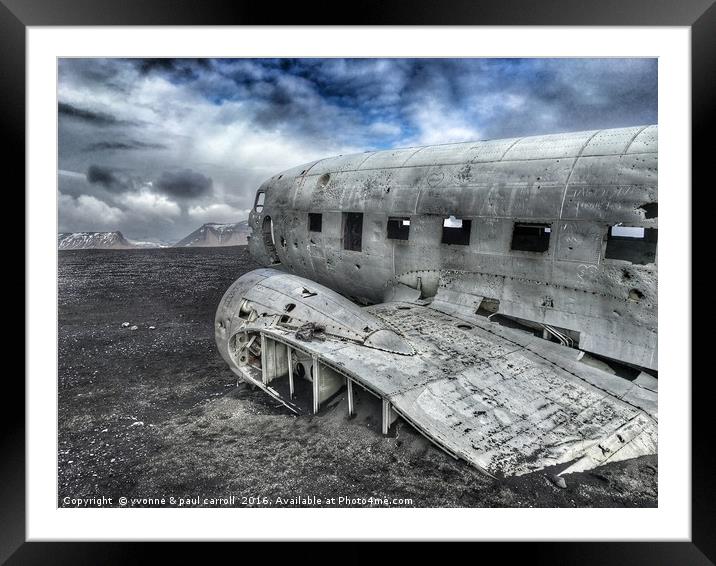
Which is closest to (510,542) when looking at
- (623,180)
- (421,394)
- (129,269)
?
(421,394)

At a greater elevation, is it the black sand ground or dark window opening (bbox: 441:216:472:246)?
dark window opening (bbox: 441:216:472:246)

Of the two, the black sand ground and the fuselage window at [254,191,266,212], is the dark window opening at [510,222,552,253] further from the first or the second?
the fuselage window at [254,191,266,212]

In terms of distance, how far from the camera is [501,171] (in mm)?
7160

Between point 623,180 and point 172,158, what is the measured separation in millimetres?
8702

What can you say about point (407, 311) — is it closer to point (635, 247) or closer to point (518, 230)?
point (518, 230)

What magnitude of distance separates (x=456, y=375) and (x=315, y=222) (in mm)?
7182

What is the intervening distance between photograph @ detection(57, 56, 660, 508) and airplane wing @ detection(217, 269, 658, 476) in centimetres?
3

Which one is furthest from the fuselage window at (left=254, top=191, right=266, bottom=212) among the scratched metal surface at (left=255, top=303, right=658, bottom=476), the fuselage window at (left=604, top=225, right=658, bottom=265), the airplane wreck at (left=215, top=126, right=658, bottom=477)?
the fuselage window at (left=604, top=225, right=658, bottom=265)

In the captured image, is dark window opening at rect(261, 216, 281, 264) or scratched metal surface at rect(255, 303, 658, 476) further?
dark window opening at rect(261, 216, 281, 264)

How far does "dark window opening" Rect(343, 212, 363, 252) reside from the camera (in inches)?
403
